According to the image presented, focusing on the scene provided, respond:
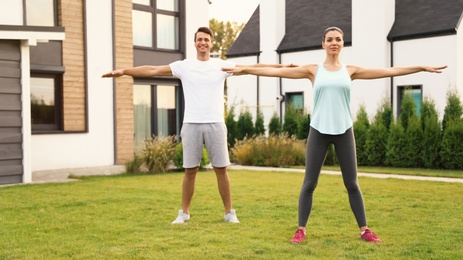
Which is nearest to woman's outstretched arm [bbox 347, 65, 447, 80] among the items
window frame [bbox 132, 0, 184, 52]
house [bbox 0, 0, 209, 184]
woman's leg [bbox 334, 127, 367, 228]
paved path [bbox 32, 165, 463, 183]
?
woman's leg [bbox 334, 127, 367, 228]

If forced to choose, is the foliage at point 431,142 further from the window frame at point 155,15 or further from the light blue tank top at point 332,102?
the light blue tank top at point 332,102

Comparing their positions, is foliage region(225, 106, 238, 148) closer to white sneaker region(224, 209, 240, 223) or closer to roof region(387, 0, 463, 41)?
roof region(387, 0, 463, 41)

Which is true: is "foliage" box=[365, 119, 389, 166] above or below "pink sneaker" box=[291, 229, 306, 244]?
above

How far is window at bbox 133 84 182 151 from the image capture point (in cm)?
1689

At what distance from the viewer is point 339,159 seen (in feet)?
19.0

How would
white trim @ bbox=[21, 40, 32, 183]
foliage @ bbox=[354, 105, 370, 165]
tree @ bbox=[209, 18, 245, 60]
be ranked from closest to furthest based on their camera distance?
white trim @ bbox=[21, 40, 32, 183]
foliage @ bbox=[354, 105, 370, 165]
tree @ bbox=[209, 18, 245, 60]

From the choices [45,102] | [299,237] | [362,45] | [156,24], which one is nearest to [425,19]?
[362,45]

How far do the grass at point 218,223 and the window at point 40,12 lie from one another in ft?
16.5

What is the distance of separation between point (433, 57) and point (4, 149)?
1372 cm

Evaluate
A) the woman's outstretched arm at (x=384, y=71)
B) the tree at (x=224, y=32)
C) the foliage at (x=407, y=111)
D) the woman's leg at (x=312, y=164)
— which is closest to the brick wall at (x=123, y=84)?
the foliage at (x=407, y=111)

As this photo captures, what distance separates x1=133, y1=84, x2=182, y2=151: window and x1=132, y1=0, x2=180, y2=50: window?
1.20 m

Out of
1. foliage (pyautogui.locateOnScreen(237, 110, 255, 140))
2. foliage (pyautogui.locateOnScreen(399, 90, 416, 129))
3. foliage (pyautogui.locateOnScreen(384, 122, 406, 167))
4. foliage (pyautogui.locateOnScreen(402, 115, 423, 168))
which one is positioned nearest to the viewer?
foliage (pyautogui.locateOnScreen(402, 115, 423, 168))

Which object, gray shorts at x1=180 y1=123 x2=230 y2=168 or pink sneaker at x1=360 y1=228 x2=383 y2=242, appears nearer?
pink sneaker at x1=360 y1=228 x2=383 y2=242

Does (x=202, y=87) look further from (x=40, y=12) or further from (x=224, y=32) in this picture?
(x=224, y=32)
